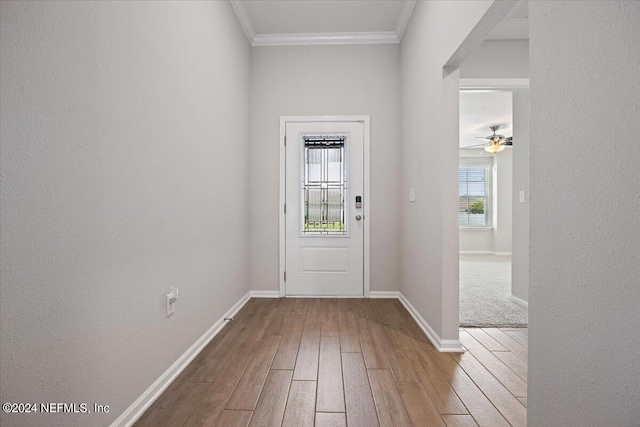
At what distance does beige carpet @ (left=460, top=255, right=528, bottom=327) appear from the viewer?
8.91 feet

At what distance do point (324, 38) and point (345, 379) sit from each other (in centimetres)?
327

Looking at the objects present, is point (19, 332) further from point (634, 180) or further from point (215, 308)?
point (634, 180)

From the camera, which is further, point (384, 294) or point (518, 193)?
point (384, 294)

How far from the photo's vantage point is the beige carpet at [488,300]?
2.71 m

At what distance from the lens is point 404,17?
3055 millimetres

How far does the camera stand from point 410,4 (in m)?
2.85

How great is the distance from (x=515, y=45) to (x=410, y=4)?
43.3 inches

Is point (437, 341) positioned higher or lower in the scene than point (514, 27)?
lower

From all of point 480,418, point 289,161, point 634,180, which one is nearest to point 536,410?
point 480,418

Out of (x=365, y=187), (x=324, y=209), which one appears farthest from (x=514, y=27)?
(x=324, y=209)

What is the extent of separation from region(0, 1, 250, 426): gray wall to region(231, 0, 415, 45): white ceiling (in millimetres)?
1031

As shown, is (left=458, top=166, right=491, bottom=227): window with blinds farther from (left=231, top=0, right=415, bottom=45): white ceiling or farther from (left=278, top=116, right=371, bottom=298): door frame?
(left=231, top=0, right=415, bottom=45): white ceiling

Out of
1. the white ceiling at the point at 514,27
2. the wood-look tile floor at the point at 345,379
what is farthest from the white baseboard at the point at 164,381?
the white ceiling at the point at 514,27

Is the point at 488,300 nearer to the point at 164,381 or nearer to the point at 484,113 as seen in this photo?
the point at 164,381
